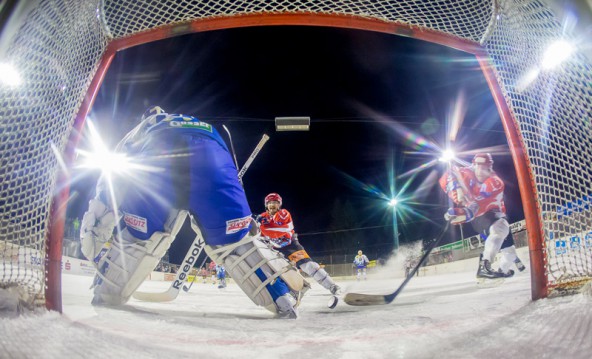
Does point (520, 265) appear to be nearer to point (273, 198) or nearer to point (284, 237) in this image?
point (284, 237)

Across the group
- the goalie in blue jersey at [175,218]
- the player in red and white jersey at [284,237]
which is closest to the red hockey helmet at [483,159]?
the player in red and white jersey at [284,237]

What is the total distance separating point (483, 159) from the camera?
260 cm

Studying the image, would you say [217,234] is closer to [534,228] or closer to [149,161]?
[149,161]

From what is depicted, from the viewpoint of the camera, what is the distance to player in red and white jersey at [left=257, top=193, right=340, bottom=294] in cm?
221

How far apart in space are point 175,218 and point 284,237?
0.95 m

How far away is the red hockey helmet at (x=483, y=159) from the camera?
259 centimetres

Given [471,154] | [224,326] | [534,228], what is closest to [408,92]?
[471,154]

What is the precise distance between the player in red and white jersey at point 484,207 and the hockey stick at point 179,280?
209 centimetres

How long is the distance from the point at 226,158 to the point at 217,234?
0.41 metres

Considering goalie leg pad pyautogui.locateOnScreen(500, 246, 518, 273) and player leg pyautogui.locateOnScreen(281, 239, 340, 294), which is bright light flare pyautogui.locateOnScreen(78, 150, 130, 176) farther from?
goalie leg pad pyautogui.locateOnScreen(500, 246, 518, 273)

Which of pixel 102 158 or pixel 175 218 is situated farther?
pixel 102 158

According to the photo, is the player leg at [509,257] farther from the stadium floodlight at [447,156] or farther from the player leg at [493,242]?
the stadium floodlight at [447,156]

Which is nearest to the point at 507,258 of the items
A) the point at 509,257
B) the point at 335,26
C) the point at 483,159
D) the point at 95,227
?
the point at 509,257

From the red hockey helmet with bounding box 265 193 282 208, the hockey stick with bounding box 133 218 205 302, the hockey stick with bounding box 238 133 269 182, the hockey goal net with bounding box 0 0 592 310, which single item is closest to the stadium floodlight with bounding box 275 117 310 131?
the hockey stick with bounding box 238 133 269 182
